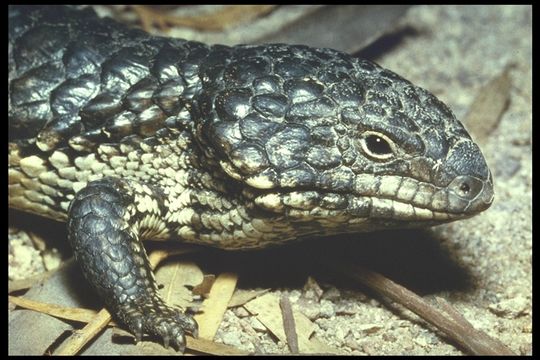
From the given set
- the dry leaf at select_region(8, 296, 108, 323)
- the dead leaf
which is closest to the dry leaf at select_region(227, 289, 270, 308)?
the dry leaf at select_region(8, 296, 108, 323)

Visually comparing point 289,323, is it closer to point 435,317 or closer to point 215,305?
point 215,305

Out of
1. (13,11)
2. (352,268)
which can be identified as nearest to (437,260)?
(352,268)

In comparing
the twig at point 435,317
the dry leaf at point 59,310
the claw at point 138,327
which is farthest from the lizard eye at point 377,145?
the dry leaf at point 59,310

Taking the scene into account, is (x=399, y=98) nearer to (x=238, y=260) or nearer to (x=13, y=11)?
(x=238, y=260)

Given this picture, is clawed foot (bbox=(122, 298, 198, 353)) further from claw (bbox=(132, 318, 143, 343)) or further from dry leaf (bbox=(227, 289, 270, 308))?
dry leaf (bbox=(227, 289, 270, 308))

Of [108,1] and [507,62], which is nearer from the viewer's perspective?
[507,62]

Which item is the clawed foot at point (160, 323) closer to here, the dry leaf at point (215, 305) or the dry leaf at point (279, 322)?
the dry leaf at point (215, 305)

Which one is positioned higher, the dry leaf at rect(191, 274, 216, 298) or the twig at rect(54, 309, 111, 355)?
the dry leaf at rect(191, 274, 216, 298)
